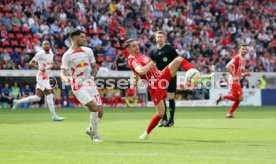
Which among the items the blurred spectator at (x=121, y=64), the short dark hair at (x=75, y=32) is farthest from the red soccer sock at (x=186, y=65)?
the blurred spectator at (x=121, y=64)

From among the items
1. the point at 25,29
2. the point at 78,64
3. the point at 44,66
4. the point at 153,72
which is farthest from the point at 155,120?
the point at 25,29

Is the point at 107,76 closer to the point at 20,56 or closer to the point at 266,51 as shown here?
the point at 20,56

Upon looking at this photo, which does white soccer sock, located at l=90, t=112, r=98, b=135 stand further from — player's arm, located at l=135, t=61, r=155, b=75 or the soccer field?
player's arm, located at l=135, t=61, r=155, b=75

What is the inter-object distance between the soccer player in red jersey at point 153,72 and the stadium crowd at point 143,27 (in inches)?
848

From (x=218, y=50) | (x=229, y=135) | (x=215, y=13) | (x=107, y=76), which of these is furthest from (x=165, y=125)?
(x=215, y=13)

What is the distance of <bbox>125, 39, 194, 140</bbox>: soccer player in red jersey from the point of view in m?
15.2

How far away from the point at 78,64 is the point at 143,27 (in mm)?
29793

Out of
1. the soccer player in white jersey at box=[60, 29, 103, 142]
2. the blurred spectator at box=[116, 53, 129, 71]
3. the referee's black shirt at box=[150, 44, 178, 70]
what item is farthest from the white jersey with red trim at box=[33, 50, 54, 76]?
the blurred spectator at box=[116, 53, 129, 71]

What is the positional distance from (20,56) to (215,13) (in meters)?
17.6

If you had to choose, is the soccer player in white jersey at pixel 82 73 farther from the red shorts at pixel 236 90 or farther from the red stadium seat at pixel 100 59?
the red stadium seat at pixel 100 59

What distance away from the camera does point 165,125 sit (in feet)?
65.3

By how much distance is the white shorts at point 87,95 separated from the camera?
14953 millimetres

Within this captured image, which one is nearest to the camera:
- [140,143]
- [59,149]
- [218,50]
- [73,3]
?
[59,149]

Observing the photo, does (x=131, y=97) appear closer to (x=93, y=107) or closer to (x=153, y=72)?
(x=153, y=72)
